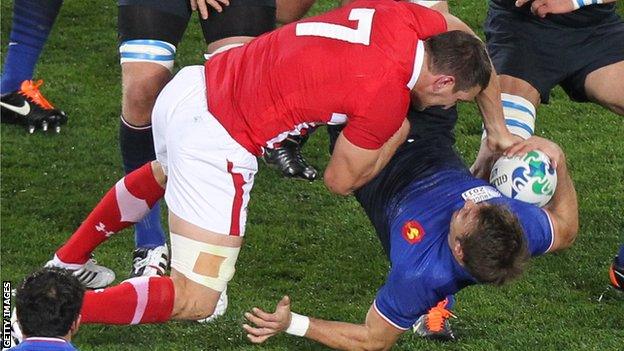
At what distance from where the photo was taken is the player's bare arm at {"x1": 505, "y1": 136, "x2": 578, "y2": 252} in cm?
527

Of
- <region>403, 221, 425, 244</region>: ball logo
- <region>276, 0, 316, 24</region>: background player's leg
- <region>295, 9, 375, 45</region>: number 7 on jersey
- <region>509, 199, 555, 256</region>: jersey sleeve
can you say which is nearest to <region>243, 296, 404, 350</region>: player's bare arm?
<region>403, 221, 425, 244</region>: ball logo

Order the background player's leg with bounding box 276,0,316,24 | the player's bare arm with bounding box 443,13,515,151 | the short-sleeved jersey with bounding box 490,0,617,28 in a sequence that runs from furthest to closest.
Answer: the background player's leg with bounding box 276,0,316,24 < the short-sleeved jersey with bounding box 490,0,617,28 < the player's bare arm with bounding box 443,13,515,151

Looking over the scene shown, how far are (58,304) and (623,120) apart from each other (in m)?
4.86

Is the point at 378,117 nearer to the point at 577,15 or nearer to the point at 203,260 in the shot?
the point at 203,260

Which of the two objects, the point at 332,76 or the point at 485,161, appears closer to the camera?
the point at 332,76

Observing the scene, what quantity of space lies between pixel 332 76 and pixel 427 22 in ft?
1.56

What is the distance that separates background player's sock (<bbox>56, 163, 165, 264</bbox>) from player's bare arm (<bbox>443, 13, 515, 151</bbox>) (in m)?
1.42

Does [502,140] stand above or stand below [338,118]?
below

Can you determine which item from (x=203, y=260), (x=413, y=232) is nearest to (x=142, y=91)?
(x=203, y=260)

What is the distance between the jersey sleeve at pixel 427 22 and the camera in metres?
5.00

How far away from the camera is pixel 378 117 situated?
4.84 m

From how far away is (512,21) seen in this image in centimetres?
618

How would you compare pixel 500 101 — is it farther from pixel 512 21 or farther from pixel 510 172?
pixel 512 21

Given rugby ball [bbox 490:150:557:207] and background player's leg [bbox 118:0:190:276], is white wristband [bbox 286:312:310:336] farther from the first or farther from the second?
background player's leg [bbox 118:0:190:276]
